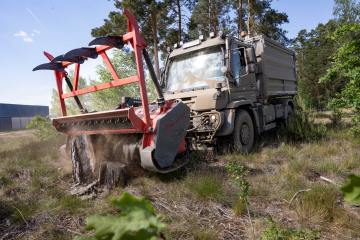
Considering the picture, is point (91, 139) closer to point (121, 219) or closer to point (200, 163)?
point (200, 163)

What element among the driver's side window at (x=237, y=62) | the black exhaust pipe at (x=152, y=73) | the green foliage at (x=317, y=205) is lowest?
the green foliage at (x=317, y=205)

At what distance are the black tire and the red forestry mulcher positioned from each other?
1399 millimetres

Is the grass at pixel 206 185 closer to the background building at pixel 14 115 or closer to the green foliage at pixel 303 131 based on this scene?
the green foliage at pixel 303 131

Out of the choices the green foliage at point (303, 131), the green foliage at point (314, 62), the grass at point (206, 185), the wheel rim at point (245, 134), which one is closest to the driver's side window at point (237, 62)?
the wheel rim at point (245, 134)

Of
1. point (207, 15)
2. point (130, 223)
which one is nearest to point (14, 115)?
point (207, 15)

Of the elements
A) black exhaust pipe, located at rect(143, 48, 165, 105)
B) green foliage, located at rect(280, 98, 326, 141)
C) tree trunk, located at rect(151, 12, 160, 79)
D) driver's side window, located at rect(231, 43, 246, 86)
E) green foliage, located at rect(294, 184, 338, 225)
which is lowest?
green foliage, located at rect(294, 184, 338, 225)

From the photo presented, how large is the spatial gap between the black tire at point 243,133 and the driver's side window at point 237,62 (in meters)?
0.71

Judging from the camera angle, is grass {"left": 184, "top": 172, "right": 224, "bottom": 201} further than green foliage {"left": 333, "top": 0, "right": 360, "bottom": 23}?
No

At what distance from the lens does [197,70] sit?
6480 millimetres

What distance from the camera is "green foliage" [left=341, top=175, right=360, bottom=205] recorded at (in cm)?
46

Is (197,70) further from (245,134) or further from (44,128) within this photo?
(44,128)

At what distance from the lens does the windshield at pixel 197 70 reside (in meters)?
6.25

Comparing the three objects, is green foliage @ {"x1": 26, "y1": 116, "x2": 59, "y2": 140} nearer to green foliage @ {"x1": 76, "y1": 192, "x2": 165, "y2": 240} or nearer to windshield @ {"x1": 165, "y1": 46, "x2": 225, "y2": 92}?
windshield @ {"x1": 165, "y1": 46, "x2": 225, "y2": 92}

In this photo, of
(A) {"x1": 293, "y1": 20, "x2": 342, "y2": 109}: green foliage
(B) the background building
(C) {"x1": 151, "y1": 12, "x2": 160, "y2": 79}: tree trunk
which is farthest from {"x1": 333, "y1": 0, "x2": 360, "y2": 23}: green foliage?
(B) the background building
